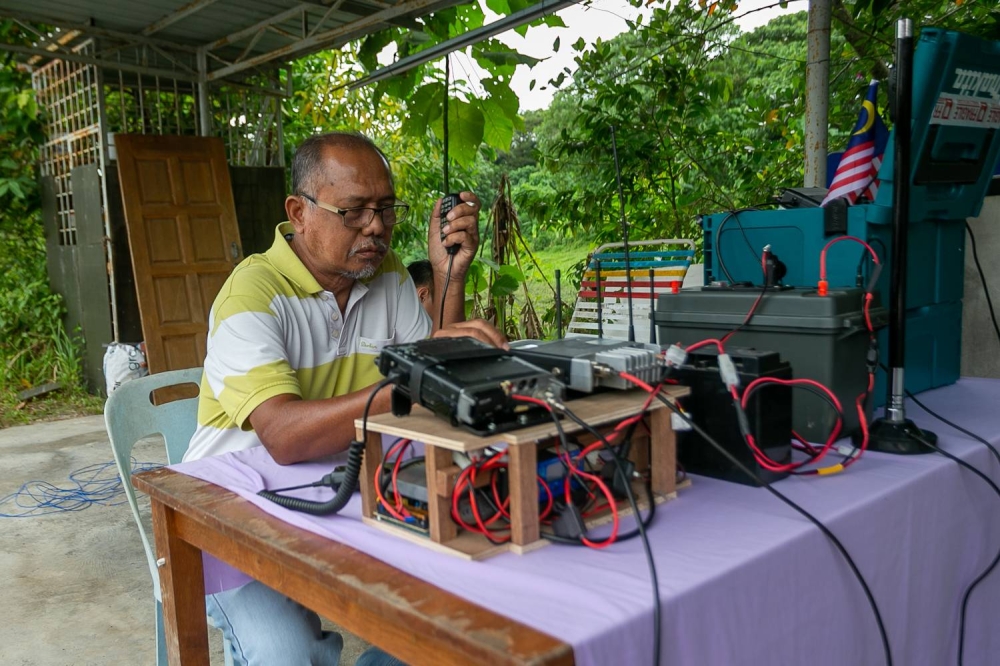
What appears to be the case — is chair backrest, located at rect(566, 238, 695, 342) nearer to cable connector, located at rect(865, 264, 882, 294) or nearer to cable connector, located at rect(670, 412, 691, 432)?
cable connector, located at rect(865, 264, 882, 294)

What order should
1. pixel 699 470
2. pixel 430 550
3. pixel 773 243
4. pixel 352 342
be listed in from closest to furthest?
pixel 430 550
pixel 699 470
pixel 773 243
pixel 352 342

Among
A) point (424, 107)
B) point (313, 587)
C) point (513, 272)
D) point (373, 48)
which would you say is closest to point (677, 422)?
point (313, 587)

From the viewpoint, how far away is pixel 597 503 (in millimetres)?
1040

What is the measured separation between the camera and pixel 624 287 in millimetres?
3752

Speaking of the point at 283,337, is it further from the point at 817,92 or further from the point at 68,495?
the point at 68,495

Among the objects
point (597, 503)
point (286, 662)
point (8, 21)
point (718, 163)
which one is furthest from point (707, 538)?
point (8, 21)

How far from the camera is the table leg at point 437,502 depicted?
926mm

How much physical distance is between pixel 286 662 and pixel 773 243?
4.21ft

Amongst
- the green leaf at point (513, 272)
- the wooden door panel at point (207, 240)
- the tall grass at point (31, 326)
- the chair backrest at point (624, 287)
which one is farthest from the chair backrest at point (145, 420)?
the tall grass at point (31, 326)

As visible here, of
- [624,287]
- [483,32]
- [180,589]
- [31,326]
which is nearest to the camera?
[180,589]

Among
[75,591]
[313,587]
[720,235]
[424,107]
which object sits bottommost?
[75,591]

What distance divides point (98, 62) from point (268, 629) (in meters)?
5.56

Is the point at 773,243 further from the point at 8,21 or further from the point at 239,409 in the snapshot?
the point at 8,21

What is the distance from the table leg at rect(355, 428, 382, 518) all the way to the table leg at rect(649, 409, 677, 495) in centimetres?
38
